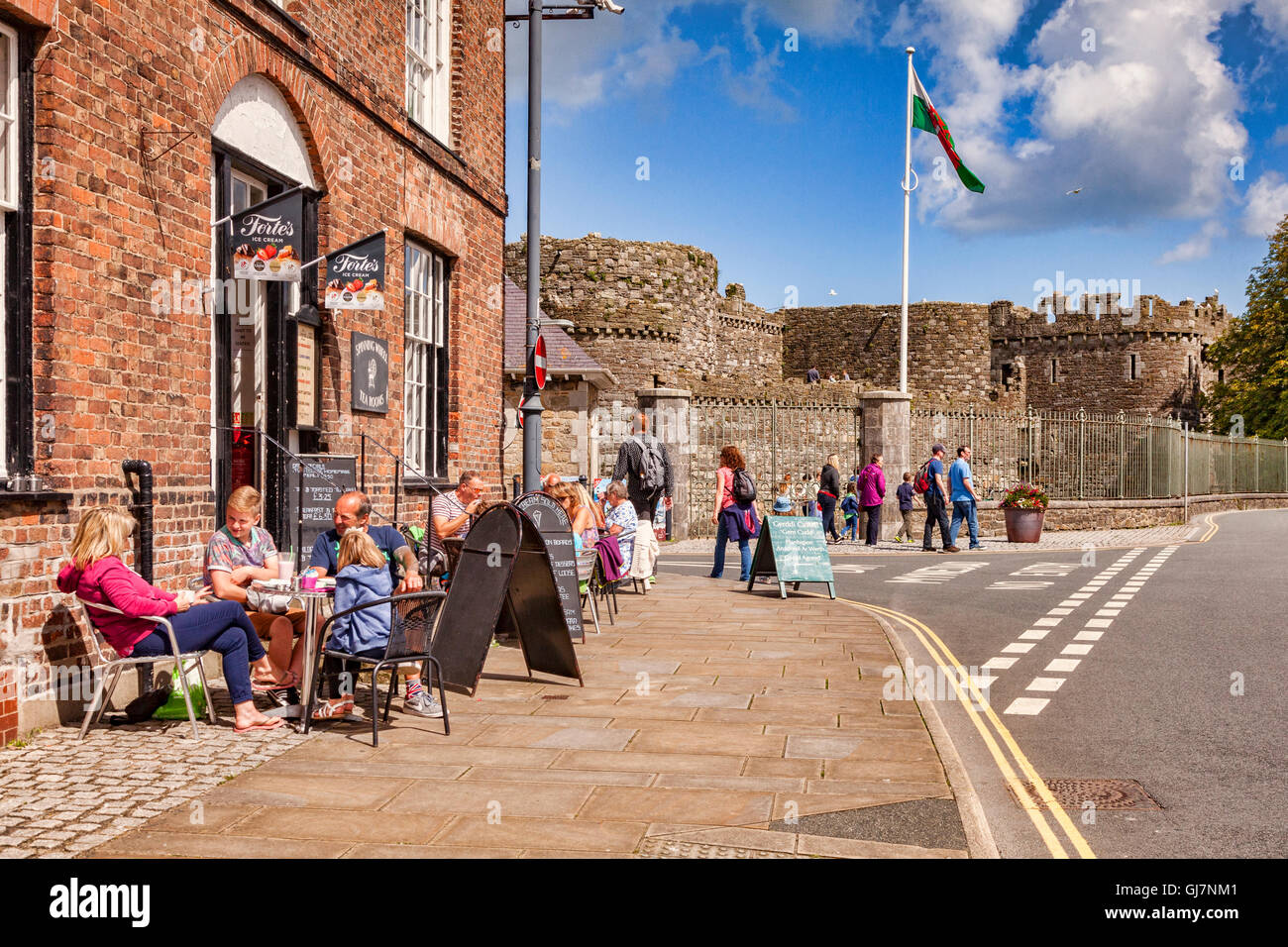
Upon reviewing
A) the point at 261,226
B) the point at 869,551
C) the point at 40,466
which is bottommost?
the point at 869,551

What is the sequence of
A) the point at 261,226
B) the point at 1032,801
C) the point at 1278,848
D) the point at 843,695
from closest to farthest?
1. the point at 1278,848
2. the point at 1032,801
3. the point at 843,695
4. the point at 261,226

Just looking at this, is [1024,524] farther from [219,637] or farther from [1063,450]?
[219,637]

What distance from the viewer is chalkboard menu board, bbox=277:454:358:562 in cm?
984

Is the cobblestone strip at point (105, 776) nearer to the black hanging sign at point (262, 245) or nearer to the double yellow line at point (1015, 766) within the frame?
the black hanging sign at point (262, 245)

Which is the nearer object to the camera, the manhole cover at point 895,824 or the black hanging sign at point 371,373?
the manhole cover at point 895,824

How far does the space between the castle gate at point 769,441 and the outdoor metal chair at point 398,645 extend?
67.6 feet

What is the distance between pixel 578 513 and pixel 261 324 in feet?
11.6

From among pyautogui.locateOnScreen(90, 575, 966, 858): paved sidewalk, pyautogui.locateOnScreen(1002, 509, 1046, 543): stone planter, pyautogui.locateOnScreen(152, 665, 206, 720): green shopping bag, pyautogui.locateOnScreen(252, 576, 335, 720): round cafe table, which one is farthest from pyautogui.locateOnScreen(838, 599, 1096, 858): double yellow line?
pyautogui.locateOnScreen(1002, 509, 1046, 543): stone planter

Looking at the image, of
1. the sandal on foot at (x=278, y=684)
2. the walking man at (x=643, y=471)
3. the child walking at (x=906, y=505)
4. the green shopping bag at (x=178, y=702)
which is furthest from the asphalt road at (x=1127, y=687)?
the child walking at (x=906, y=505)

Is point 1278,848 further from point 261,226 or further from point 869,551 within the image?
point 869,551

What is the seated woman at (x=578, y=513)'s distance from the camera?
11398 millimetres
